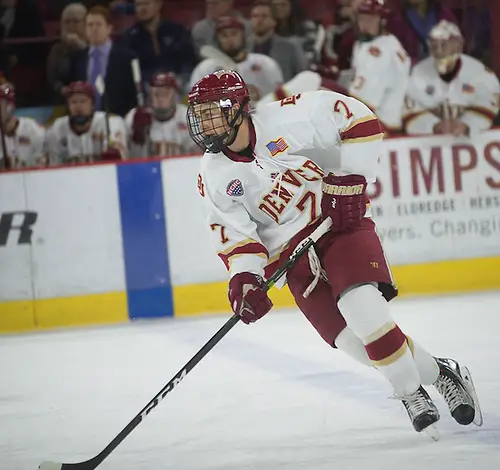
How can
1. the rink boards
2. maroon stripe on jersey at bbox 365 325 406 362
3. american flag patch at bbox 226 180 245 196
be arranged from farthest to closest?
the rink boards < american flag patch at bbox 226 180 245 196 < maroon stripe on jersey at bbox 365 325 406 362

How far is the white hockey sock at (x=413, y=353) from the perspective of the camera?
9.62 ft

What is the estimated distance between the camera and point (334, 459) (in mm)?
2738

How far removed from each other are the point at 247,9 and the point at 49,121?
4.39 ft

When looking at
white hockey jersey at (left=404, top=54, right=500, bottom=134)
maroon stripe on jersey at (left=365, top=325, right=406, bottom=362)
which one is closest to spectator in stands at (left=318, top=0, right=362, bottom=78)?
white hockey jersey at (left=404, top=54, right=500, bottom=134)

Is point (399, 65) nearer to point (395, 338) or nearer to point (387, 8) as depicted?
point (387, 8)

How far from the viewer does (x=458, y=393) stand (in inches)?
117

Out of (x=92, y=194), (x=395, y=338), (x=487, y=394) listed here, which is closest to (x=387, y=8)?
(x=92, y=194)

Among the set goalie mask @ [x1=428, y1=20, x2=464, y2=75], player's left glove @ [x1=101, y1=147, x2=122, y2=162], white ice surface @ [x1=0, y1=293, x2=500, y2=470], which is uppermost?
goalie mask @ [x1=428, y1=20, x2=464, y2=75]

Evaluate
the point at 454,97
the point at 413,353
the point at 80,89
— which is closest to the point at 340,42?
the point at 454,97

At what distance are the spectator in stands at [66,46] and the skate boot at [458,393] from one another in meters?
3.58

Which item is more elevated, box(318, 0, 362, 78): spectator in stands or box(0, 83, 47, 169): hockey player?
box(318, 0, 362, 78): spectator in stands

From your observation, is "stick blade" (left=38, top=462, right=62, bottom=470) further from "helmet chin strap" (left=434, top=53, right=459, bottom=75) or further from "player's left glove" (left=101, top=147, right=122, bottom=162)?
"helmet chin strap" (left=434, top=53, right=459, bottom=75)

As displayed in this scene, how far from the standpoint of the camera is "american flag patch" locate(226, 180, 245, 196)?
2.97 meters

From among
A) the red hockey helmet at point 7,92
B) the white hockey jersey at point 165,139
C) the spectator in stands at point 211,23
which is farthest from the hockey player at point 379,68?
the red hockey helmet at point 7,92
